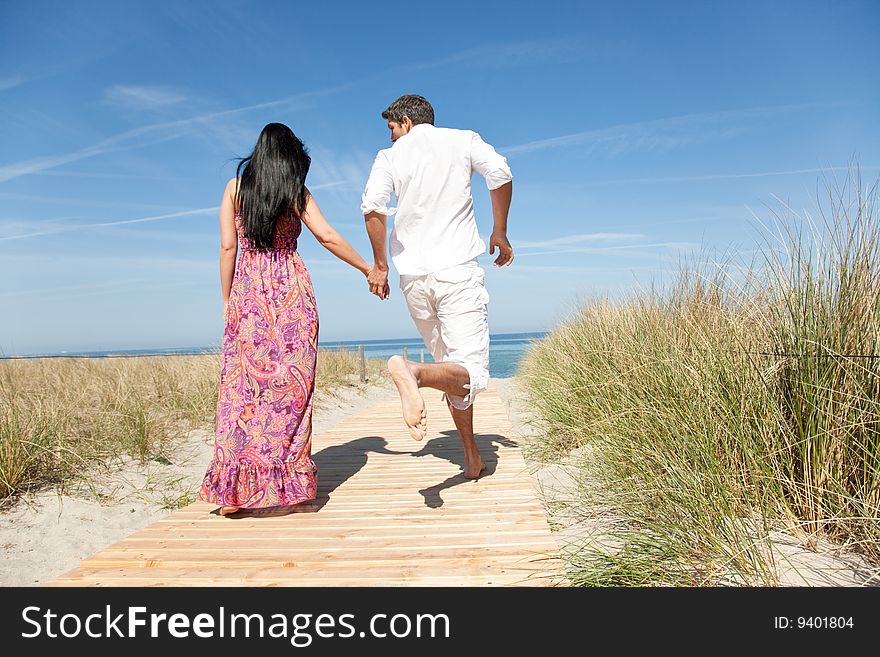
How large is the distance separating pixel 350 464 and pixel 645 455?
228 centimetres

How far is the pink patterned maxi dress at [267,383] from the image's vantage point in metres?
3.05

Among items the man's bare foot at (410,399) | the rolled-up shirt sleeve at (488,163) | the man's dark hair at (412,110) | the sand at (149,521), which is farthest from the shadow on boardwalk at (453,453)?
the man's dark hair at (412,110)

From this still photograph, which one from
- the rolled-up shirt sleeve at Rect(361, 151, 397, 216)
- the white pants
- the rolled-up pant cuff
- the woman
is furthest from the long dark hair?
the rolled-up pant cuff

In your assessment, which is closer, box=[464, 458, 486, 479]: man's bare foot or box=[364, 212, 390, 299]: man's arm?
box=[364, 212, 390, 299]: man's arm

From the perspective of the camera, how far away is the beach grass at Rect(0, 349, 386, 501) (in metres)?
3.93

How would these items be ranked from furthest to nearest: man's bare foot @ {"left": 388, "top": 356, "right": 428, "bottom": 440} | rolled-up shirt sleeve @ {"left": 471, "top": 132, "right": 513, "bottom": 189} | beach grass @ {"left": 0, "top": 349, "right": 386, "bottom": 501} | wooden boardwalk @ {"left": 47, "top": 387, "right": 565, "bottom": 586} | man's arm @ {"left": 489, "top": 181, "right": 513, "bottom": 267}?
beach grass @ {"left": 0, "top": 349, "right": 386, "bottom": 501}
man's arm @ {"left": 489, "top": 181, "right": 513, "bottom": 267}
rolled-up shirt sleeve @ {"left": 471, "top": 132, "right": 513, "bottom": 189}
man's bare foot @ {"left": 388, "top": 356, "right": 428, "bottom": 440}
wooden boardwalk @ {"left": 47, "top": 387, "right": 565, "bottom": 586}

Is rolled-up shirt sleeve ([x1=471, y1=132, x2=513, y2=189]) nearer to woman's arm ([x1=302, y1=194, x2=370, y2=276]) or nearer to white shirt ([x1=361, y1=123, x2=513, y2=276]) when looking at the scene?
white shirt ([x1=361, y1=123, x2=513, y2=276])

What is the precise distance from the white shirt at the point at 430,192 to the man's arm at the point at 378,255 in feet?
0.15

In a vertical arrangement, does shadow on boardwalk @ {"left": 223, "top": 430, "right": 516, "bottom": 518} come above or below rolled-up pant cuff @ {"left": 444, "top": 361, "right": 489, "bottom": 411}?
below

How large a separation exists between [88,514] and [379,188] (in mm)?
2817

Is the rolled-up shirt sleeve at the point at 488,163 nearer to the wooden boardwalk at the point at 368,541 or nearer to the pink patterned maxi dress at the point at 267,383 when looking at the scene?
the pink patterned maxi dress at the point at 267,383

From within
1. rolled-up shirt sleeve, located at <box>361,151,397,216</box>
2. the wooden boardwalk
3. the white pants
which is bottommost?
the wooden boardwalk

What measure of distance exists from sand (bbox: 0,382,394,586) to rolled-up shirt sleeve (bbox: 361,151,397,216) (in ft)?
8.15
